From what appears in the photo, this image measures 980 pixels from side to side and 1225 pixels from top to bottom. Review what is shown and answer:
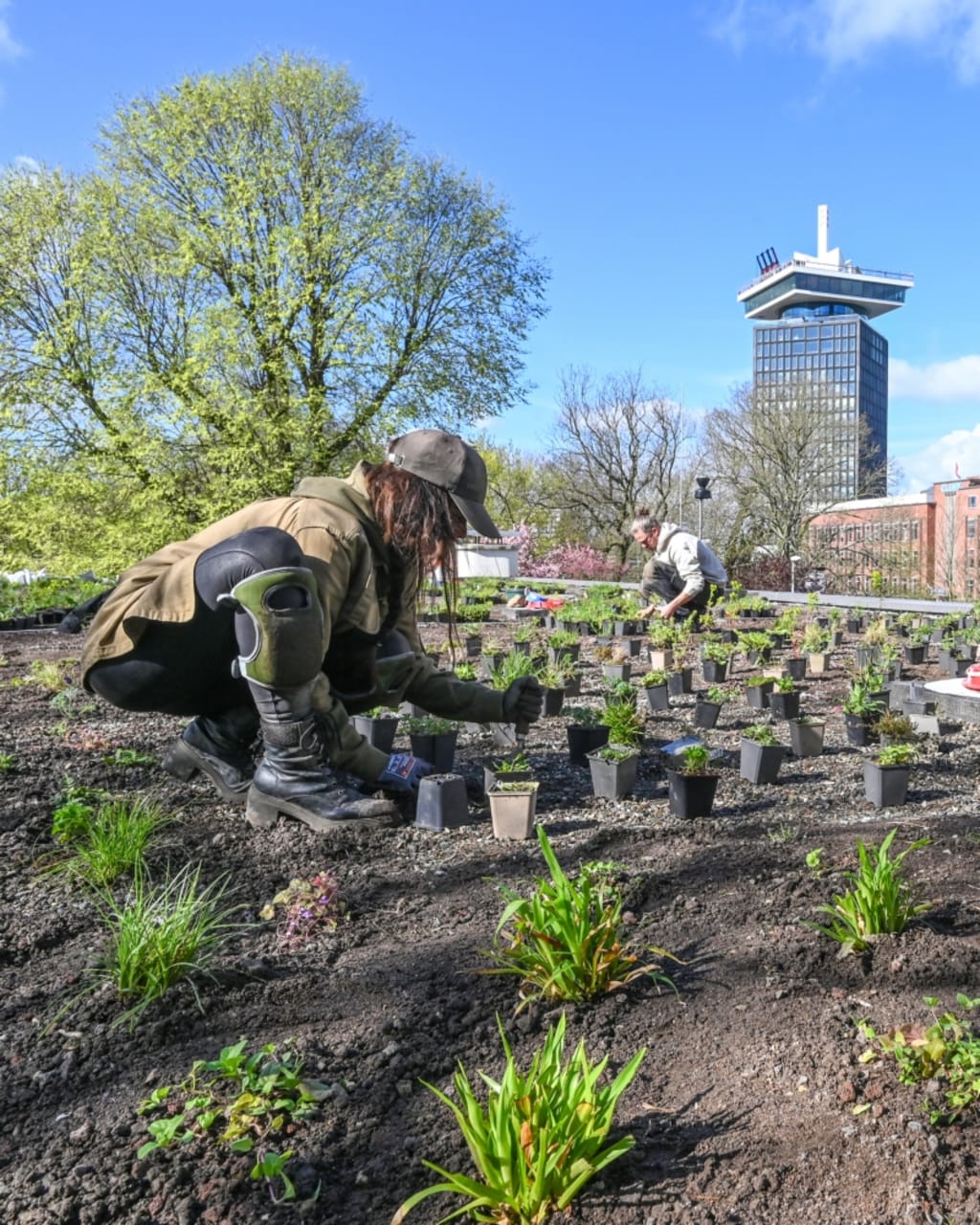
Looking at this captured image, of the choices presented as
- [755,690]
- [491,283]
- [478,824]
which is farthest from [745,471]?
[478,824]

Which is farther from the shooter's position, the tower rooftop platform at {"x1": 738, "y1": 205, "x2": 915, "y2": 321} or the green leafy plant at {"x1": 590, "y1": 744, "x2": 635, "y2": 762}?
the tower rooftop platform at {"x1": 738, "y1": 205, "x2": 915, "y2": 321}

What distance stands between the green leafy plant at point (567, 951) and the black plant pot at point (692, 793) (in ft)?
4.67

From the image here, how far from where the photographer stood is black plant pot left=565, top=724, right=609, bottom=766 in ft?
13.6

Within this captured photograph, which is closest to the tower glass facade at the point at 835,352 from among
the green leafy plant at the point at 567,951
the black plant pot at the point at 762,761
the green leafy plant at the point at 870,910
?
the black plant pot at the point at 762,761

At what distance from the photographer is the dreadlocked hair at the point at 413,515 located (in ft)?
10.0

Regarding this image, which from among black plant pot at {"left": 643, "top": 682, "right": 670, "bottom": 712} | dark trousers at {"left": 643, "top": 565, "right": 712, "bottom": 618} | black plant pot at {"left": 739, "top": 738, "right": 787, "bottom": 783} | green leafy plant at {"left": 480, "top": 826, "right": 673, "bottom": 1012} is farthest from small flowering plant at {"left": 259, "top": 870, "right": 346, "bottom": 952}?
dark trousers at {"left": 643, "top": 565, "right": 712, "bottom": 618}

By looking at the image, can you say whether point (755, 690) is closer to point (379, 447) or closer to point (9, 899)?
point (9, 899)

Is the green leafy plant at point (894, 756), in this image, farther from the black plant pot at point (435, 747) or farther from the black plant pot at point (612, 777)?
the black plant pot at point (435, 747)

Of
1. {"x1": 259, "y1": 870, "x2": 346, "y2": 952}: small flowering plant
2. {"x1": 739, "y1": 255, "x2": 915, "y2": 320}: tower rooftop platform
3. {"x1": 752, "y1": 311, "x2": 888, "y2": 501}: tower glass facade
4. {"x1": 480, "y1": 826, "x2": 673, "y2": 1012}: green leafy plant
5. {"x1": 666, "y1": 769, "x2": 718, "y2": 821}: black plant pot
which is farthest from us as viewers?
{"x1": 739, "y1": 255, "x2": 915, "y2": 320}: tower rooftop platform

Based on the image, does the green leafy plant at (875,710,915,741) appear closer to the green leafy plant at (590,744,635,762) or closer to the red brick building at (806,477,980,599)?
the green leafy plant at (590,744,635,762)

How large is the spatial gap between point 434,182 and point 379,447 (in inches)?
219

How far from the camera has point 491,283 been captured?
18734 mm

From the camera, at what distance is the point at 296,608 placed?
110 inches

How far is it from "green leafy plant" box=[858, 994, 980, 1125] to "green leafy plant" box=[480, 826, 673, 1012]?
46cm
